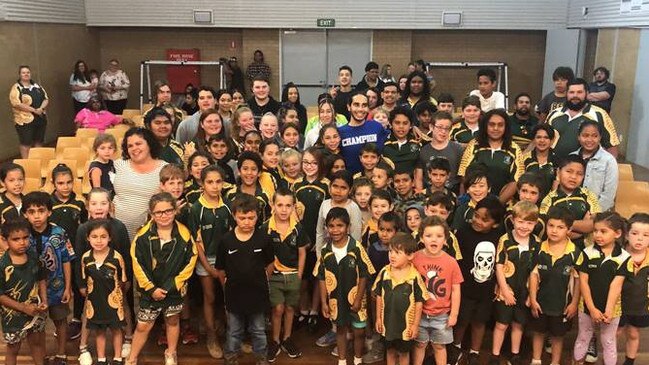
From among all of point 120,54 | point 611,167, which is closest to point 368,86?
point 611,167

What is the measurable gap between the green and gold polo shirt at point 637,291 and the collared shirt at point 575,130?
4.42 feet

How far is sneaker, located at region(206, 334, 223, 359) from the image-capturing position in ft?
12.6

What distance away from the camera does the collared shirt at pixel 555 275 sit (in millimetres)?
3373

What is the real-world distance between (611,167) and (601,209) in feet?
1.05

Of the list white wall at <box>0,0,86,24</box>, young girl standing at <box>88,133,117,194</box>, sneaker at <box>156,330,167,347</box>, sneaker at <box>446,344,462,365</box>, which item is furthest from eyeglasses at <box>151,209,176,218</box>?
white wall at <box>0,0,86,24</box>

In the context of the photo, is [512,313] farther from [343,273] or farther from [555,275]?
[343,273]

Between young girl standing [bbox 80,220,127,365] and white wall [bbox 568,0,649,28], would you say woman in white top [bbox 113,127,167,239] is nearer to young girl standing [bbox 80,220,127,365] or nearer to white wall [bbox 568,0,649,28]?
young girl standing [bbox 80,220,127,365]

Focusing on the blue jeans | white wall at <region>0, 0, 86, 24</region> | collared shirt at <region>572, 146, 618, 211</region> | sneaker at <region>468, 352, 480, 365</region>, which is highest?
white wall at <region>0, 0, 86, 24</region>

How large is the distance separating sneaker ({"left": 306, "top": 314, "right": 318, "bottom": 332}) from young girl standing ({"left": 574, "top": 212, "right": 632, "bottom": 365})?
6.08ft

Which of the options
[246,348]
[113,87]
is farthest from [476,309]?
[113,87]

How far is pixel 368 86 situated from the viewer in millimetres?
7551

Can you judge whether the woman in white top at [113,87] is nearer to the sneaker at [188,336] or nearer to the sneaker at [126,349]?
the sneaker at [188,336]

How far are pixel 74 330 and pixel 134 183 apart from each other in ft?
3.96

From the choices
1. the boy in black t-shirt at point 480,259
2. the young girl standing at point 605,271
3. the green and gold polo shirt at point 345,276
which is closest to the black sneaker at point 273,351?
the green and gold polo shirt at point 345,276
